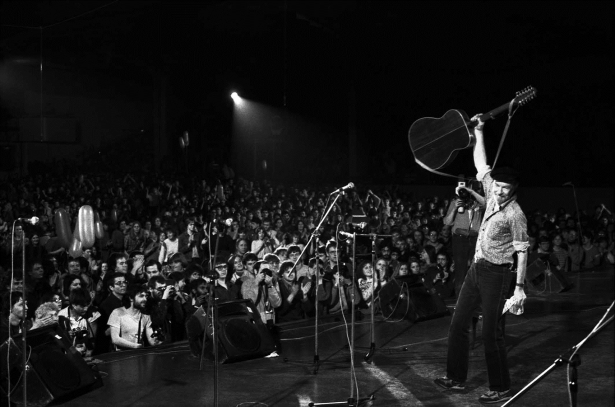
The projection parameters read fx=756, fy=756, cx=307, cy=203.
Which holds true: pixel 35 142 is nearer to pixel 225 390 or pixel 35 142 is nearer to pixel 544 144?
pixel 544 144

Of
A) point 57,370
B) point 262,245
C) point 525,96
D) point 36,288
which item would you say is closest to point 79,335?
point 57,370

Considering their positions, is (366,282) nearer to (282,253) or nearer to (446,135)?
(282,253)

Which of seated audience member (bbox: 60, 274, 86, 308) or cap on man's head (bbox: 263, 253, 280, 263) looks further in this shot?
cap on man's head (bbox: 263, 253, 280, 263)

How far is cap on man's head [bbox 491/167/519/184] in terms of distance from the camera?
172 inches

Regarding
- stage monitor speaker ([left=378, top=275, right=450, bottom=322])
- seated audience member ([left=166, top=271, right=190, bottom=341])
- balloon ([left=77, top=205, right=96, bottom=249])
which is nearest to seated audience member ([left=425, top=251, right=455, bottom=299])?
→ stage monitor speaker ([left=378, top=275, right=450, bottom=322])

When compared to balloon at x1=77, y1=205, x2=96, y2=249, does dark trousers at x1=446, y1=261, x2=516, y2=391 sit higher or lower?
lower

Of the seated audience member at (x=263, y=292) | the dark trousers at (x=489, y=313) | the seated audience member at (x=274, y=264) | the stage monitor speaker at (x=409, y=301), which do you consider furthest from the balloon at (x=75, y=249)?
the dark trousers at (x=489, y=313)

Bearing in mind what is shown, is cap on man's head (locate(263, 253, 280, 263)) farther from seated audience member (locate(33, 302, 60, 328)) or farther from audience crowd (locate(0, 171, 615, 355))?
seated audience member (locate(33, 302, 60, 328))

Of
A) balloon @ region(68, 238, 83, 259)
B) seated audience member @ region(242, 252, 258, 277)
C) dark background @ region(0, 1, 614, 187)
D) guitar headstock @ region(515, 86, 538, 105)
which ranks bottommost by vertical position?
seated audience member @ region(242, 252, 258, 277)

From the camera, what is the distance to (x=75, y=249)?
331 inches

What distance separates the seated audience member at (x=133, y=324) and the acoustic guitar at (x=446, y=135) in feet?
9.78

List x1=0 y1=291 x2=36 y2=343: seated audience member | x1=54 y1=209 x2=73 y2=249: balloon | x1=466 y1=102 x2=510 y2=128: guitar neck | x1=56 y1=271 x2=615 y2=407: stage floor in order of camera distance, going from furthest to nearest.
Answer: x1=54 y1=209 x2=73 y2=249: balloon
x1=0 y1=291 x2=36 y2=343: seated audience member
x1=56 y1=271 x2=615 y2=407: stage floor
x1=466 y1=102 x2=510 y2=128: guitar neck

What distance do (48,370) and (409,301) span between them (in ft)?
11.6

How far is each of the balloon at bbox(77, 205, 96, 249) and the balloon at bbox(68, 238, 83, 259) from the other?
54mm
